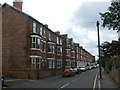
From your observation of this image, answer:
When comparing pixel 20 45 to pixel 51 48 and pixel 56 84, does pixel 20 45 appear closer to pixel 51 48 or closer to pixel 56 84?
pixel 51 48

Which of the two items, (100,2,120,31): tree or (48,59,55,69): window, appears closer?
(100,2,120,31): tree

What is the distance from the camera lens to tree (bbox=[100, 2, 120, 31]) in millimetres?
16344

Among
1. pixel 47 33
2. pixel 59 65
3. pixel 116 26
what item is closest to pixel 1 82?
pixel 116 26

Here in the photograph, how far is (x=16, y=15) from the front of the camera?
161ft

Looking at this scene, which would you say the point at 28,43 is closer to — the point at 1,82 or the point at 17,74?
the point at 17,74

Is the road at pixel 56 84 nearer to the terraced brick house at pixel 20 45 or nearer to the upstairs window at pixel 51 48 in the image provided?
the terraced brick house at pixel 20 45

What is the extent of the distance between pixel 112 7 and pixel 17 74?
32.2m

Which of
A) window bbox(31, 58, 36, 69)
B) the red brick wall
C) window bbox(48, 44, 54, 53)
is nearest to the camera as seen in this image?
the red brick wall

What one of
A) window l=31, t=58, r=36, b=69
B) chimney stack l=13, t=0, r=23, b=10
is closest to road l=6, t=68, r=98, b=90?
window l=31, t=58, r=36, b=69

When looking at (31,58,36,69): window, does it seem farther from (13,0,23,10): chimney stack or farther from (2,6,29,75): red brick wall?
(13,0,23,10): chimney stack

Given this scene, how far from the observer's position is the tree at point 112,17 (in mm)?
16344

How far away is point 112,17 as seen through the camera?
651 inches

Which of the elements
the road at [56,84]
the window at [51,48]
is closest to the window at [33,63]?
the road at [56,84]

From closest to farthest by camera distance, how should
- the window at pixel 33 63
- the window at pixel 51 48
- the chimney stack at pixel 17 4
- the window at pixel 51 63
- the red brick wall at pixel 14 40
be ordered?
1. the red brick wall at pixel 14 40
2. the window at pixel 33 63
3. the chimney stack at pixel 17 4
4. the window at pixel 51 48
5. the window at pixel 51 63
